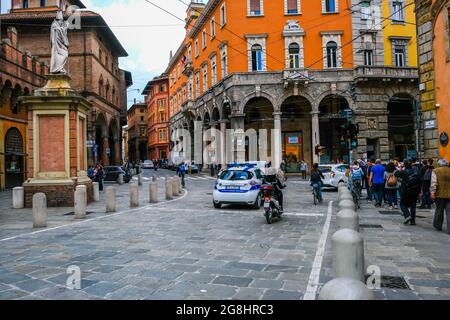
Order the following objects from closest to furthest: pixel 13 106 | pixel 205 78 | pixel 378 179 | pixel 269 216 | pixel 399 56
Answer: pixel 269 216
pixel 378 179
pixel 13 106
pixel 399 56
pixel 205 78

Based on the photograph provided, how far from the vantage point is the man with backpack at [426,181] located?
11.5 m

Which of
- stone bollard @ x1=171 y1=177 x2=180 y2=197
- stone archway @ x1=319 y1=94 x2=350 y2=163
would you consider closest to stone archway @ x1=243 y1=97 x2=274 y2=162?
stone archway @ x1=319 y1=94 x2=350 y2=163

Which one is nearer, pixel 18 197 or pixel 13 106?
pixel 18 197

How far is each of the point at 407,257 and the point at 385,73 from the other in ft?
85.1

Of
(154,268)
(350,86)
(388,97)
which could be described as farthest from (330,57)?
(154,268)

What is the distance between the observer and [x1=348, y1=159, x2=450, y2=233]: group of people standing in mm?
8734

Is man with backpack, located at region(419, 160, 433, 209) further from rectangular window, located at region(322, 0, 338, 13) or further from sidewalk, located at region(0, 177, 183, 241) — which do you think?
rectangular window, located at region(322, 0, 338, 13)

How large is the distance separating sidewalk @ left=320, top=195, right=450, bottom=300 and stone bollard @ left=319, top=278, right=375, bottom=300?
93.0 inches

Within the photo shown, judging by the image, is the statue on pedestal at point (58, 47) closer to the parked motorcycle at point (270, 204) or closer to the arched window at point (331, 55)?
the parked motorcycle at point (270, 204)

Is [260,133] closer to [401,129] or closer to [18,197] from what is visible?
[401,129]

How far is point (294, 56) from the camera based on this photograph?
31.0 metres

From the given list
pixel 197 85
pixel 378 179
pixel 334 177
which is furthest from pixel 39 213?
pixel 197 85

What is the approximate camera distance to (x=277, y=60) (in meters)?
31.0
